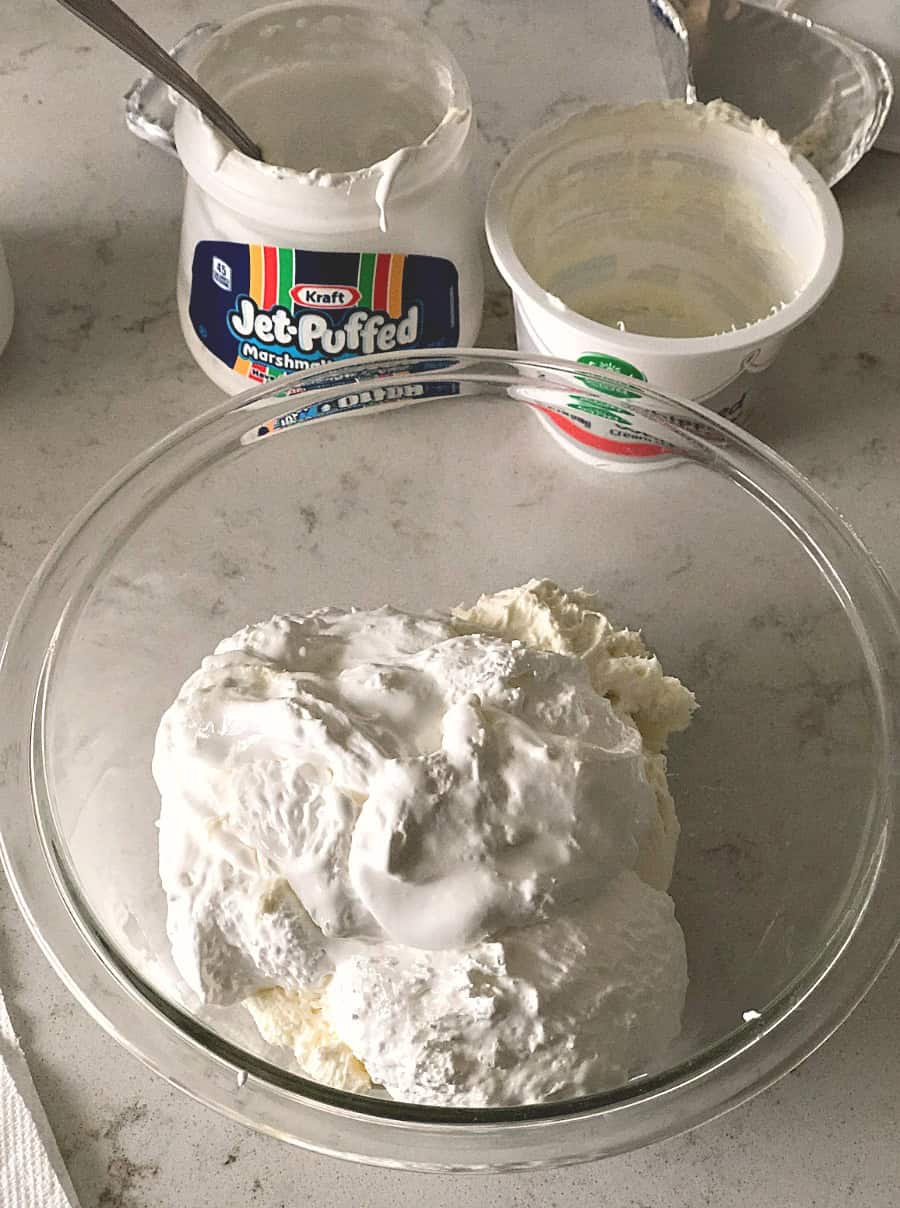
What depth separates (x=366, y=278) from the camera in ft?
2.46

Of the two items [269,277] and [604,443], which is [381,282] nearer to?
[269,277]

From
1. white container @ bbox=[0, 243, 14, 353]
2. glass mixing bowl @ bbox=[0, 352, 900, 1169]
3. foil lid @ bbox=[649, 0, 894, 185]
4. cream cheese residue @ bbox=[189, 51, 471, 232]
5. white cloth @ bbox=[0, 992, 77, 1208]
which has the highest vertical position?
foil lid @ bbox=[649, 0, 894, 185]

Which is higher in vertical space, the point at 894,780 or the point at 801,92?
the point at 801,92

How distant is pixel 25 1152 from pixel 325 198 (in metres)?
0.53

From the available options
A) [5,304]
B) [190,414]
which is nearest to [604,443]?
[190,414]

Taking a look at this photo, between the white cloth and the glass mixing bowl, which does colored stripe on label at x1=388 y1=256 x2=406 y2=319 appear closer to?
the glass mixing bowl

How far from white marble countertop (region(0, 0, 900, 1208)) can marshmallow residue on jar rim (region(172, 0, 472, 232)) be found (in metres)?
0.13

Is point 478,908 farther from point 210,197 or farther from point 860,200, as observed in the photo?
point 860,200

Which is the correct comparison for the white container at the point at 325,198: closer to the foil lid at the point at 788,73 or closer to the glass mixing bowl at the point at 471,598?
the glass mixing bowl at the point at 471,598

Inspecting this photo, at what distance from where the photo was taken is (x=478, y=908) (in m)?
0.52

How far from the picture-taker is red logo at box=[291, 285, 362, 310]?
751 millimetres

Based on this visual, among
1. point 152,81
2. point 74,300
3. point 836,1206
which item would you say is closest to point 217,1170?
point 836,1206

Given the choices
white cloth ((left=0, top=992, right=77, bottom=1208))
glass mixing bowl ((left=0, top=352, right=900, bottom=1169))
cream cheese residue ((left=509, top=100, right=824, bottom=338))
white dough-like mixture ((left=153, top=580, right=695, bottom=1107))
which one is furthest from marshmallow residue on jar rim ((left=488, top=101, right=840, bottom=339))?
white cloth ((left=0, top=992, right=77, bottom=1208))

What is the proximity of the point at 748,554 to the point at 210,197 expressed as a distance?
0.39 metres
